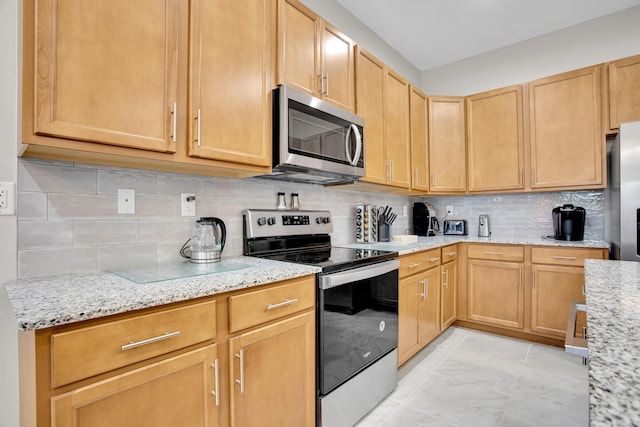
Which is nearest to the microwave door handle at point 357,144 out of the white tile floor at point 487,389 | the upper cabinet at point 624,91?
the white tile floor at point 487,389

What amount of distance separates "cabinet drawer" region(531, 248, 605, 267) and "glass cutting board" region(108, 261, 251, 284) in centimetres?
249

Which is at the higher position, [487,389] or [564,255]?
[564,255]

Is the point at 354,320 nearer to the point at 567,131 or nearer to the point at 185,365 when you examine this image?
the point at 185,365

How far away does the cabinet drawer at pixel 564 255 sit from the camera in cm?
249

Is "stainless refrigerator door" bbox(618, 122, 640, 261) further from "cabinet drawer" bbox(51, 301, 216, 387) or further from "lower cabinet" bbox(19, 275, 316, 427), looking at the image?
"cabinet drawer" bbox(51, 301, 216, 387)

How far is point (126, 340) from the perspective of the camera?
902 millimetres

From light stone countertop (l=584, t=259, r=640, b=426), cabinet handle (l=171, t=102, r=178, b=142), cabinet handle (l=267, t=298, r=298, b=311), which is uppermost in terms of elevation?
cabinet handle (l=171, t=102, r=178, b=142)

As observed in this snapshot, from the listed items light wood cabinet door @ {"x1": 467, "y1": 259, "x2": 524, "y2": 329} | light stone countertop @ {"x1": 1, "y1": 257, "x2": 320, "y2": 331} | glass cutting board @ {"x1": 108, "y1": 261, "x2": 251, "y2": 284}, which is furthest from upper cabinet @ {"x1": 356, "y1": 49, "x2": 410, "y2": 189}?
light stone countertop @ {"x1": 1, "y1": 257, "x2": 320, "y2": 331}

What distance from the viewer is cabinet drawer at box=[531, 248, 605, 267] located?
2.49 metres

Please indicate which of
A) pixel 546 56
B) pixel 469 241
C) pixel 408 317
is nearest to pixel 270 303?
pixel 408 317

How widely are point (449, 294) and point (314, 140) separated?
6.65 ft

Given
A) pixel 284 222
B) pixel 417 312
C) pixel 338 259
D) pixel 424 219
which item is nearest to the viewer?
pixel 338 259

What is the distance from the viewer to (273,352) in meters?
1.31

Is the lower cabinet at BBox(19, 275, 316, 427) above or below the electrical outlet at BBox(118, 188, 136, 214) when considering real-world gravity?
below
